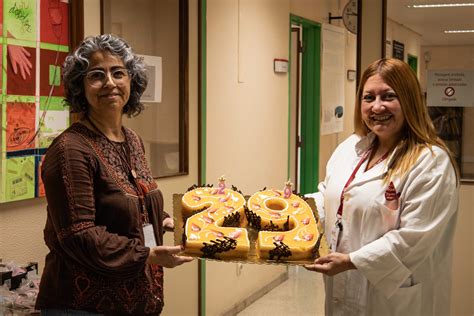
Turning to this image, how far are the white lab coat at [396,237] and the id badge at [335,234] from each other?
2cm

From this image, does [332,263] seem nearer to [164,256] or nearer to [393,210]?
[393,210]

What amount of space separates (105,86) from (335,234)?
3.04ft

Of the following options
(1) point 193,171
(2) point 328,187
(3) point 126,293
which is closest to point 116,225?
(3) point 126,293

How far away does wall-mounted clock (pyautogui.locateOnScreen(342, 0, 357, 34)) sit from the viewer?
328cm

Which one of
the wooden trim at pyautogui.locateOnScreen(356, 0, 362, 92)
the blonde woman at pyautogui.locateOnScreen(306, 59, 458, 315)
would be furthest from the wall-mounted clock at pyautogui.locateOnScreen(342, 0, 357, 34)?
the blonde woman at pyautogui.locateOnScreen(306, 59, 458, 315)

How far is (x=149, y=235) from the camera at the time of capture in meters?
1.81

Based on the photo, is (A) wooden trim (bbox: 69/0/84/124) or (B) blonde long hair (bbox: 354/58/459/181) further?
(A) wooden trim (bbox: 69/0/84/124)

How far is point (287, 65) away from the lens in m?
4.13

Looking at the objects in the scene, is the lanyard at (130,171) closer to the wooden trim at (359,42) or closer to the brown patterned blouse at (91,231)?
the brown patterned blouse at (91,231)

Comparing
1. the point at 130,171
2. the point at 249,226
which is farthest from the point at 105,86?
the point at 249,226

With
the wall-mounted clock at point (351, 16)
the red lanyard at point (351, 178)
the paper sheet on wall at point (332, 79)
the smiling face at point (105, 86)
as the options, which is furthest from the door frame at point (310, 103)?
the smiling face at point (105, 86)

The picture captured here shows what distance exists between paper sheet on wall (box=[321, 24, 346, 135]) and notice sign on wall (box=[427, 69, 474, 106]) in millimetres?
748

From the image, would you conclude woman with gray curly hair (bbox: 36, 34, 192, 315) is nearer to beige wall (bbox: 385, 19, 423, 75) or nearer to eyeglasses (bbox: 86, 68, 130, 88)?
eyeglasses (bbox: 86, 68, 130, 88)

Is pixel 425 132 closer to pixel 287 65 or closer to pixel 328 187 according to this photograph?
pixel 328 187
